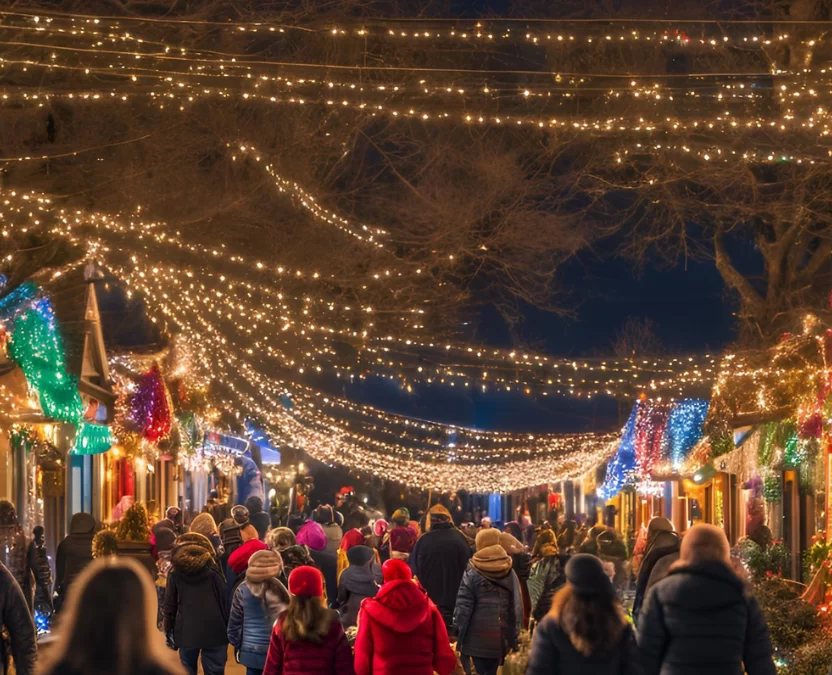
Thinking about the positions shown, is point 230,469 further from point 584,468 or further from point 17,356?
point 17,356

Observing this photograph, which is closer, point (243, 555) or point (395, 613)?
point (395, 613)

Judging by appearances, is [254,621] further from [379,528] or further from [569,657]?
[379,528]

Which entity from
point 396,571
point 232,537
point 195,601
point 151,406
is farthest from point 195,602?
point 151,406

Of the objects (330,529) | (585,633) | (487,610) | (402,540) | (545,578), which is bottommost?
(330,529)

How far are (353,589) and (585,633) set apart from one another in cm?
551

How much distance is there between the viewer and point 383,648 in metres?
8.07

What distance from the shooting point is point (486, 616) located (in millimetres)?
10555

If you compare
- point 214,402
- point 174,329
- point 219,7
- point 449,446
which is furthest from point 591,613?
point 449,446

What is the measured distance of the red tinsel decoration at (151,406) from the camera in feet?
78.7

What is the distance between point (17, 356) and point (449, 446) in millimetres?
23195

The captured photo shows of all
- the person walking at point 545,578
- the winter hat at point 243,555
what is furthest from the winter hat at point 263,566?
the person walking at point 545,578

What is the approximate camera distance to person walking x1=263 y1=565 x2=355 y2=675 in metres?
7.59

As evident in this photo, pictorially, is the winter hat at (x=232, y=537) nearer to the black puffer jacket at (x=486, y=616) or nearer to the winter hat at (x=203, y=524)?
the winter hat at (x=203, y=524)

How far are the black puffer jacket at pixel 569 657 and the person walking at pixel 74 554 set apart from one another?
8.95 metres
